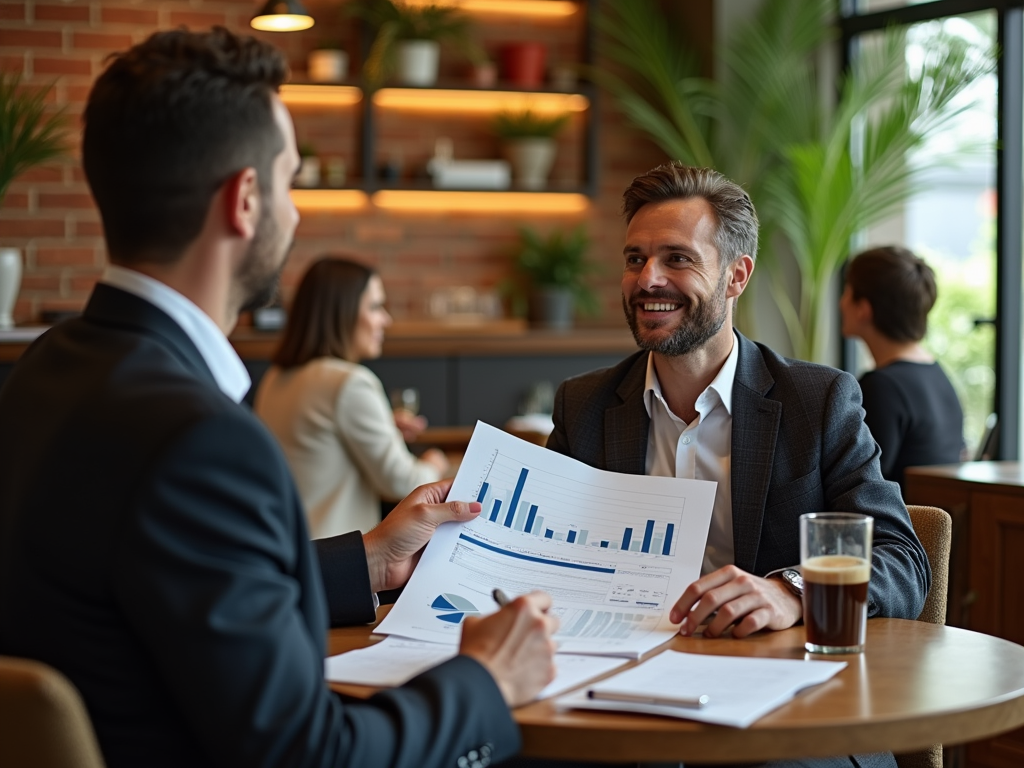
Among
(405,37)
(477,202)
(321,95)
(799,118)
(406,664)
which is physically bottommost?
(406,664)

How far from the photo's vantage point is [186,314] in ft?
3.91

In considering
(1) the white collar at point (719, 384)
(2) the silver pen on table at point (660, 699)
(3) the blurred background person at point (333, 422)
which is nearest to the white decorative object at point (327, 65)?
(3) the blurred background person at point (333, 422)

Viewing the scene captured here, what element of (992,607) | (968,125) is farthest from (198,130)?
(968,125)

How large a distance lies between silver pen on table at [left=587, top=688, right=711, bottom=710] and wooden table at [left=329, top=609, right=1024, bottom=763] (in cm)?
2

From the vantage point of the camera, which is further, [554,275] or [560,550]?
[554,275]

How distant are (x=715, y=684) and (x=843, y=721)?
Result: 0.15m

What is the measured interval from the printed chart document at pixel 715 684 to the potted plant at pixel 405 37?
468cm

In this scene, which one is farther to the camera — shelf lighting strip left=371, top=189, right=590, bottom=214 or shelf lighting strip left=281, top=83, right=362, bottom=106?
shelf lighting strip left=371, top=189, right=590, bottom=214

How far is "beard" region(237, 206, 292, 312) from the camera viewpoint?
1231 mm

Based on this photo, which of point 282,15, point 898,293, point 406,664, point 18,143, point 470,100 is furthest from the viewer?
point 470,100

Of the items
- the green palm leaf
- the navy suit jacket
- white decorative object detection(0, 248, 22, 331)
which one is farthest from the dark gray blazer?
white decorative object detection(0, 248, 22, 331)

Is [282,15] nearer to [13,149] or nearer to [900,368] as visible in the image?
[13,149]

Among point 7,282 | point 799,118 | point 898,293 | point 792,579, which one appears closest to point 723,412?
point 792,579

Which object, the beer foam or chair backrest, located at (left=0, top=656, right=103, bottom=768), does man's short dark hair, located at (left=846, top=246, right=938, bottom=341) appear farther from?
chair backrest, located at (left=0, top=656, right=103, bottom=768)
